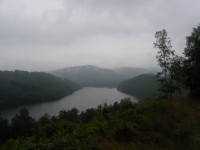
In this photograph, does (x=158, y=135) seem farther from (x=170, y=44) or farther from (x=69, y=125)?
(x=170, y=44)

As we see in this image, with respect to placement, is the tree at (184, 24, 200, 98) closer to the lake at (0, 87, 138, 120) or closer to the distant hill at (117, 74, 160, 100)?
the lake at (0, 87, 138, 120)

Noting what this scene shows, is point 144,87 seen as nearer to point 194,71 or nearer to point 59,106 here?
point 59,106

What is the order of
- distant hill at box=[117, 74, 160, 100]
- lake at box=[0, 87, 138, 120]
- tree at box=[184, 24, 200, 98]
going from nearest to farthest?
tree at box=[184, 24, 200, 98]
lake at box=[0, 87, 138, 120]
distant hill at box=[117, 74, 160, 100]

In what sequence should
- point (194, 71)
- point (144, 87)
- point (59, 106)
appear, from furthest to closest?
point (144, 87), point (59, 106), point (194, 71)

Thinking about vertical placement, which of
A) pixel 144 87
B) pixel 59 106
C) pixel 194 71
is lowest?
pixel 59 106

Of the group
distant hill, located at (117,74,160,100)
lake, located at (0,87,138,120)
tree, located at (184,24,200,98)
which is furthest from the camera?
distant hill, located at (117,74,160,100)

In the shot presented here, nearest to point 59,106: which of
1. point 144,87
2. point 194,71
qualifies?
point 144,87

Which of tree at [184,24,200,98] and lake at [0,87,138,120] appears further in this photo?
lake at [0,87,138,120]

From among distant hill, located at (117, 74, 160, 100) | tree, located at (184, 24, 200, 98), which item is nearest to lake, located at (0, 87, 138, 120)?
distant hill, located at (117, 74, 160, 100)

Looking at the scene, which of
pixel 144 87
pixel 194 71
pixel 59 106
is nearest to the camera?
pixel 194 71

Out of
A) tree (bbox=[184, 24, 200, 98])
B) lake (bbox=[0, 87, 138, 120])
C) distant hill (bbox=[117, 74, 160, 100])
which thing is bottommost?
lake (bbox=[0, 87, 138, 120])

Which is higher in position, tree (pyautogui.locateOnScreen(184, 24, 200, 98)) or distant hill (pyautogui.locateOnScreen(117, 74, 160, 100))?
tree (pyautogui.locateOnScreen(184, 24, 200, 98))

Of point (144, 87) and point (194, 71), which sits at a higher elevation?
point (194, 71)

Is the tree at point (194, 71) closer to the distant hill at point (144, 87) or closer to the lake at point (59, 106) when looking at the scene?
the lake at point (59, 106)
